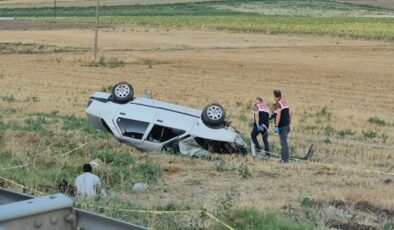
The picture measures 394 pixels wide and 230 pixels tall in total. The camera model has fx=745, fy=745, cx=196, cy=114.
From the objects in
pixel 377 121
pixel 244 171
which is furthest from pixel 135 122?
pixel 377 121

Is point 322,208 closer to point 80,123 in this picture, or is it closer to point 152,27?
point 80,123

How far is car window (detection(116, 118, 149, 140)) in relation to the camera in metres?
15.2

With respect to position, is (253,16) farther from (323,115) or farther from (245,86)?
(323,115)

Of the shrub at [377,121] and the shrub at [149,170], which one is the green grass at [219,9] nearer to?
the shrub at [377,121]

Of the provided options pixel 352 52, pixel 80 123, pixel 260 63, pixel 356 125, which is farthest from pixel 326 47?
pixel 80 123

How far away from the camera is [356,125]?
72.0ft

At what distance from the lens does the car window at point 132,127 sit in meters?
15.2

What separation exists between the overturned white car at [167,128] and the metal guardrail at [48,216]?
1034 centimetres

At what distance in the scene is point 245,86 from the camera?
105 feet

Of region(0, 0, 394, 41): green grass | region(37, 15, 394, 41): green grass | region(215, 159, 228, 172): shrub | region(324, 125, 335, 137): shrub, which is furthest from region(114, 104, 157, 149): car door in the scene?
region(0, 0, 394, 41): green grass

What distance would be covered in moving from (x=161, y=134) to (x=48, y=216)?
11099 mm

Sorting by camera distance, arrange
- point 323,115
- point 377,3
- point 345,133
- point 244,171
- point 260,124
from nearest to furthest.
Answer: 1. point 244,171
2. point 260,124
3. point 345,133
4. point 323,115
5. point 377,3

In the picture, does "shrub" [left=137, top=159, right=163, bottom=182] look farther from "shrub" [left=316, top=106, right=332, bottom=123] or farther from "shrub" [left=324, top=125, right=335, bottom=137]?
"shrub" [left=316, top=106, right=332, bottom=123]

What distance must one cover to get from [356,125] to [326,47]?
114ft
